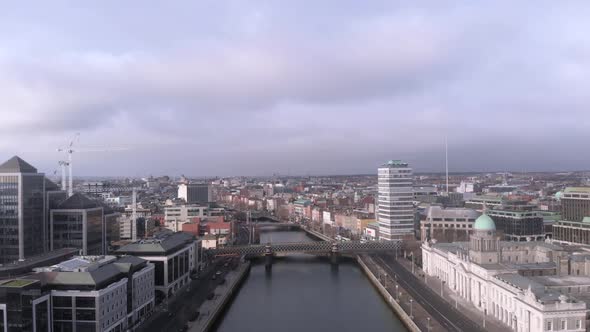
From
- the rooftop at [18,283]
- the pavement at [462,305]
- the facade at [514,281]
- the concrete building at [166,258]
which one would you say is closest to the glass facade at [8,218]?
the concrete building at [166,258]

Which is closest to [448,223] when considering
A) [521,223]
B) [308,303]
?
[521,223]

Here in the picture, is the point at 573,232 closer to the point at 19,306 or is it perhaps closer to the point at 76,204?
the point at 76,204

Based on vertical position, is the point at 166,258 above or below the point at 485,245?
below

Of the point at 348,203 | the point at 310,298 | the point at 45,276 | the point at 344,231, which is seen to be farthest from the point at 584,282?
the point at 348,203

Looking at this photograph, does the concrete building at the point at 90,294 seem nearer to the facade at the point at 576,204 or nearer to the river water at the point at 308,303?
the river water at the point at 308,303

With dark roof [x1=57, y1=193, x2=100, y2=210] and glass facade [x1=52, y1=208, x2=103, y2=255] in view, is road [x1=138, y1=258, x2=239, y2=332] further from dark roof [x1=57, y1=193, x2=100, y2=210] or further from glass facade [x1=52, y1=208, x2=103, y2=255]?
dark roof [x1=57, y1=193, x2=100, y2=210]
